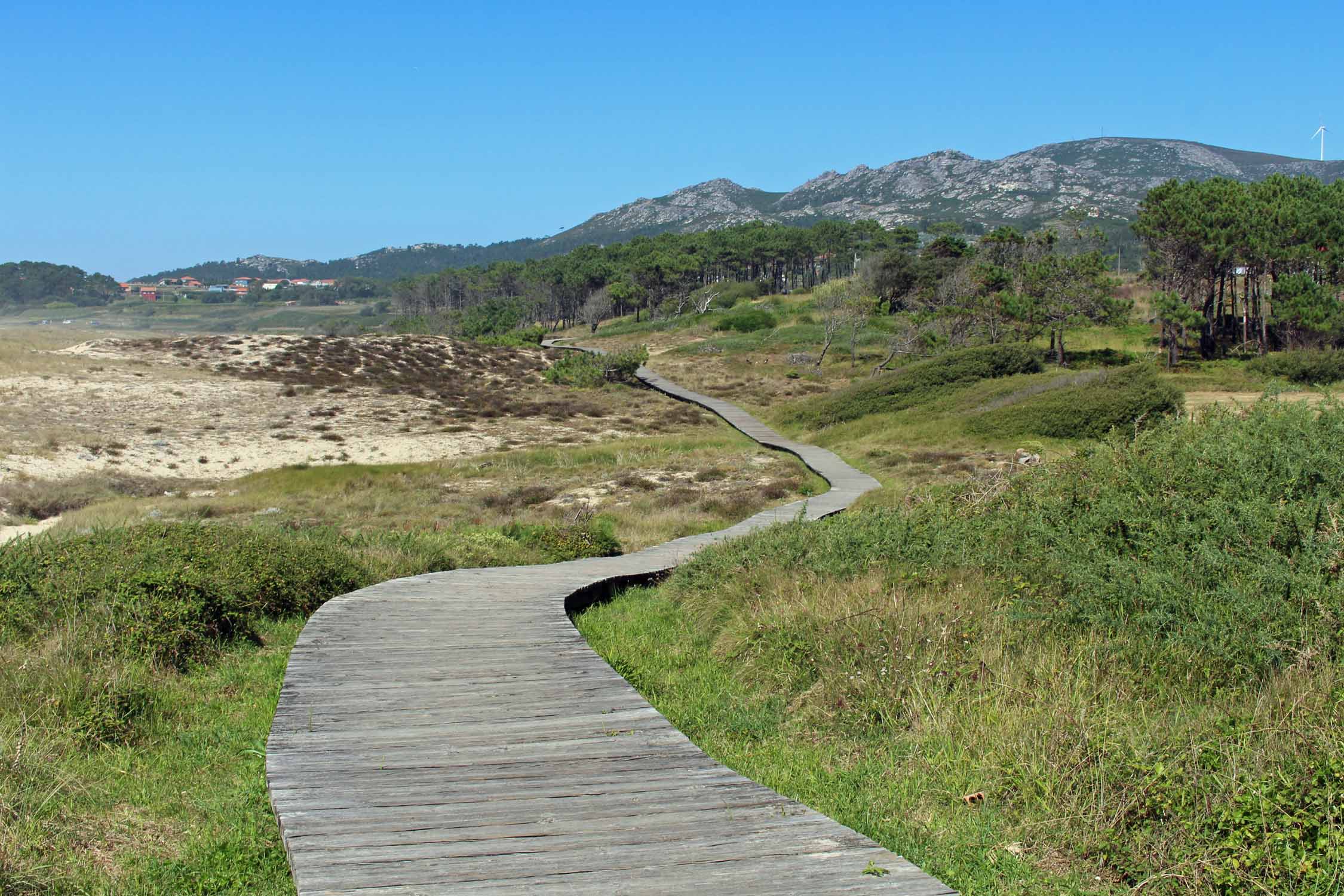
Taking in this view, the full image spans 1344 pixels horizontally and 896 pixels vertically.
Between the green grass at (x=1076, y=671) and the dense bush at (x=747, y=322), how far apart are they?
2758 inches

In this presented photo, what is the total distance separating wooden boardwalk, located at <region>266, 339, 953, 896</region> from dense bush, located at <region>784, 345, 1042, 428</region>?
29.8m

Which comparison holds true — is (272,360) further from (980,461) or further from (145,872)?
(145,872)

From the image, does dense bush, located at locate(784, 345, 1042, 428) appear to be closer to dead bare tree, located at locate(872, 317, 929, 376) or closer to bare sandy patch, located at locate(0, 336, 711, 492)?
bare sandy patch, located at locate(0, 336, 711, 492)

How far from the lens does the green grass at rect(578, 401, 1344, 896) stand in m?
4.04

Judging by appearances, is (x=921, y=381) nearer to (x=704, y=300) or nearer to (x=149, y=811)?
(x=149, y=811)

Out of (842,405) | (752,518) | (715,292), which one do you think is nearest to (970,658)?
(752,518)

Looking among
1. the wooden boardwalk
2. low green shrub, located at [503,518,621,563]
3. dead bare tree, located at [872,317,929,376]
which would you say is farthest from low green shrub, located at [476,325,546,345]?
the wooden boardwalk

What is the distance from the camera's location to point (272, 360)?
5697cm

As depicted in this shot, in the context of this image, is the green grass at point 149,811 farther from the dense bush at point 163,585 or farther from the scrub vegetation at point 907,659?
the dense bush at point 163,585

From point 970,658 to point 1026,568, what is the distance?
1.78 metres

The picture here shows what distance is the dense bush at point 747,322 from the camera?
261 ft

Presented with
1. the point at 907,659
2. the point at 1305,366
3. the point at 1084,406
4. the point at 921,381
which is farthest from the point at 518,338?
the point at 907,659

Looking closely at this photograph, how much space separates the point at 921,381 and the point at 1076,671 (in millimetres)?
32090

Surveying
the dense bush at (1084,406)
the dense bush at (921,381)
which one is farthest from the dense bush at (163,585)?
the dense bush at (921,381)
